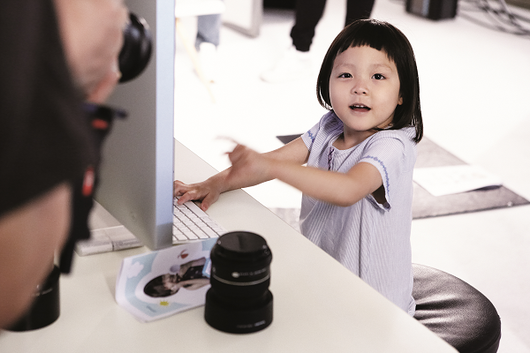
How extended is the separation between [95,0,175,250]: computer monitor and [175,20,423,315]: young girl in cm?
21

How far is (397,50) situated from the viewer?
3.90 feet

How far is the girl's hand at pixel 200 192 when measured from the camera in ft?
3.45

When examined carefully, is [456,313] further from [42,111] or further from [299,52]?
[299,52]

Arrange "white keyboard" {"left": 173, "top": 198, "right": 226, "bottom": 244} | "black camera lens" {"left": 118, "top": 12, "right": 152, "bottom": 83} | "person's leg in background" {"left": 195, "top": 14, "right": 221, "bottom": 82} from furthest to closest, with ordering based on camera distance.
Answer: "person's leg in background" {"left": 195, "top": 14, "right": 221, "bottom": 82} < "white keyboard" {"left": 173, "top": 198, "right": 226, "bottom": 244} < "black camera lens" {"left": 118, "top": 12, "right": 152, "bottom": 83}

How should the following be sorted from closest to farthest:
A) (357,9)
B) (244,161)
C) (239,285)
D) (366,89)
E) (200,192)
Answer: (239,285) < (244,161) < (200,192) < (366,89) < (357,9)

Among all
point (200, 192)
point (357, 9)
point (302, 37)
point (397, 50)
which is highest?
point (397, 50)

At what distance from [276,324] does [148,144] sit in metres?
0.27

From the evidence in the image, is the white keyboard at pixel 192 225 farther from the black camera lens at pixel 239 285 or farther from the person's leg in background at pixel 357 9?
the person's leg in background at pixel 357 9

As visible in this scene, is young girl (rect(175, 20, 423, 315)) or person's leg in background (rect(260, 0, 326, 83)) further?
person's leg in background (rect(260, 0, 326, 83))

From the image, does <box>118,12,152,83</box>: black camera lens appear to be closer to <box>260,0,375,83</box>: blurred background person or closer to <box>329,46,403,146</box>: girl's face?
<box>329,46,403,146</box>: girl's face

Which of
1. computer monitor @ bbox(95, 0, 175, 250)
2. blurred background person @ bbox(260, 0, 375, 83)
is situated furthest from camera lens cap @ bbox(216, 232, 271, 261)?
blurred background person @ bbox(260, 0, 375, 83)

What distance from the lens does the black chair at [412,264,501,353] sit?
1.06 metres

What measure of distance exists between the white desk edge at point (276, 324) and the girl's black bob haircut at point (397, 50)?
1.52ft

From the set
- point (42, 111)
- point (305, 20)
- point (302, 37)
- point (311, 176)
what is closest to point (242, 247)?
point (311, 176)
